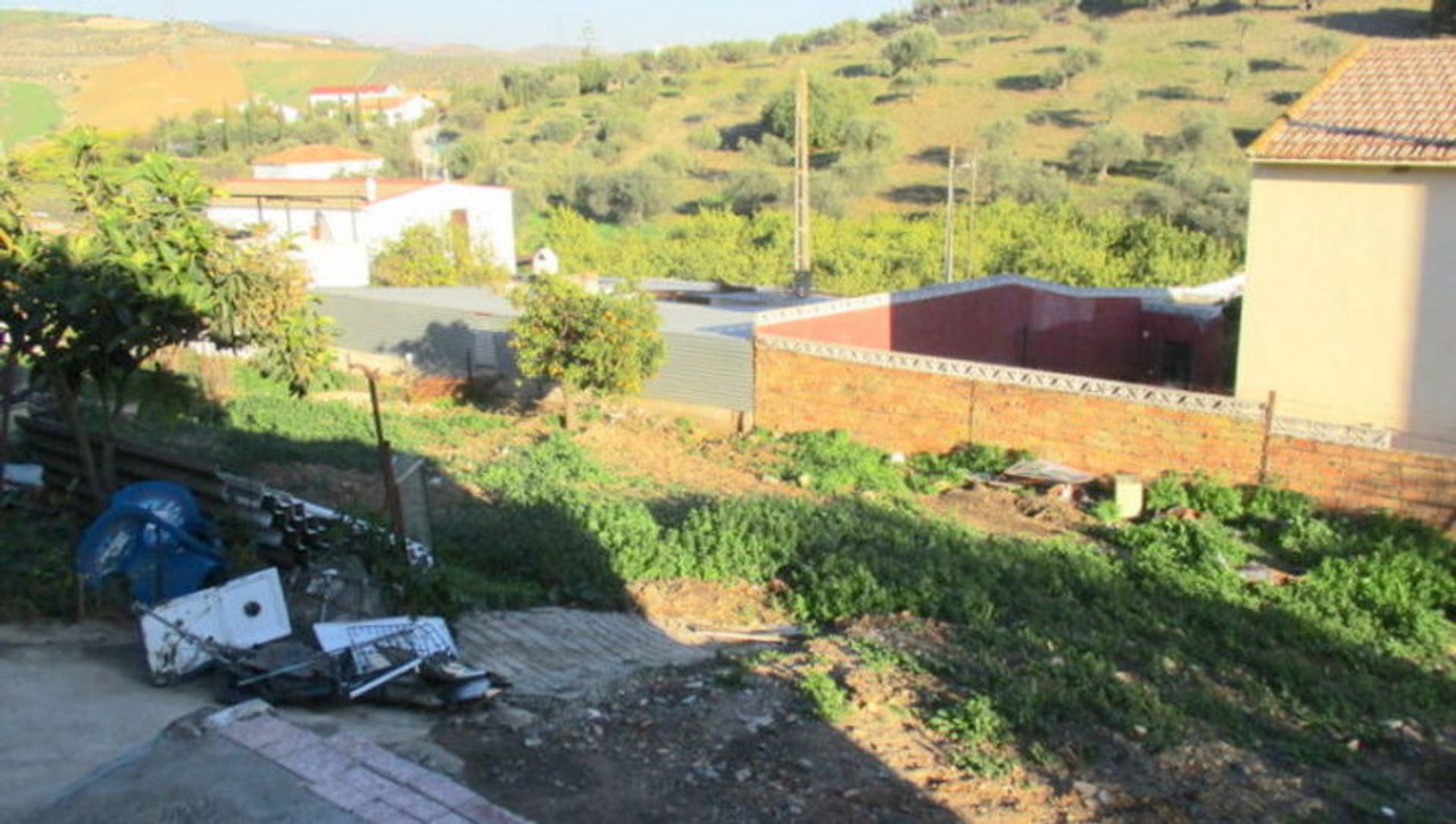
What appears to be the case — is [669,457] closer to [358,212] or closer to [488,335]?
[488,335]

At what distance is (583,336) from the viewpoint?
762 inches

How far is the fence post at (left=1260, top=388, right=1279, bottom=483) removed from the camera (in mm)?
14500

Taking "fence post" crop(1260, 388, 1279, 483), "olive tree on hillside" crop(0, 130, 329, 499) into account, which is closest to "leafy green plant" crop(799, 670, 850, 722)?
"olive tree on hillside" crop(0, 130, 329, 499)

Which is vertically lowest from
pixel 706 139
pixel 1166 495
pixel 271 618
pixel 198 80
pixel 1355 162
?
pixel 1166 495

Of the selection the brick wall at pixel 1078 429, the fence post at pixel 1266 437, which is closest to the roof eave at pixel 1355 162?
the fence post at pixel 1266 437

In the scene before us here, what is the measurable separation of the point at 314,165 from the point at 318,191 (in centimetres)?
1214

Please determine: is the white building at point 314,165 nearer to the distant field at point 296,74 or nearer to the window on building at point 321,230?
the window on building at point 321,230

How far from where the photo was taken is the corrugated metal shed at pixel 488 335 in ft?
66.6

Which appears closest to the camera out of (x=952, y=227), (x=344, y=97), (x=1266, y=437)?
(x=1266, y=437)

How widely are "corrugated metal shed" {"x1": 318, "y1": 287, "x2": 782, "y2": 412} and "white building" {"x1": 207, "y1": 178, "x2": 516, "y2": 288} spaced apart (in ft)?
14.5

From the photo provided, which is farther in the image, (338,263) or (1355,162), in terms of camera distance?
(338,263)

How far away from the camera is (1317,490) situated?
1426 cm

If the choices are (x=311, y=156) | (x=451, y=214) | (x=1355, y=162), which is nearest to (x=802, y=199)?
(x=451, y=214)

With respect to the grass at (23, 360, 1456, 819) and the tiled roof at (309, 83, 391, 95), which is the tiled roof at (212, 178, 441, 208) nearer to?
the grass at (23, 360, 1456, 819)
